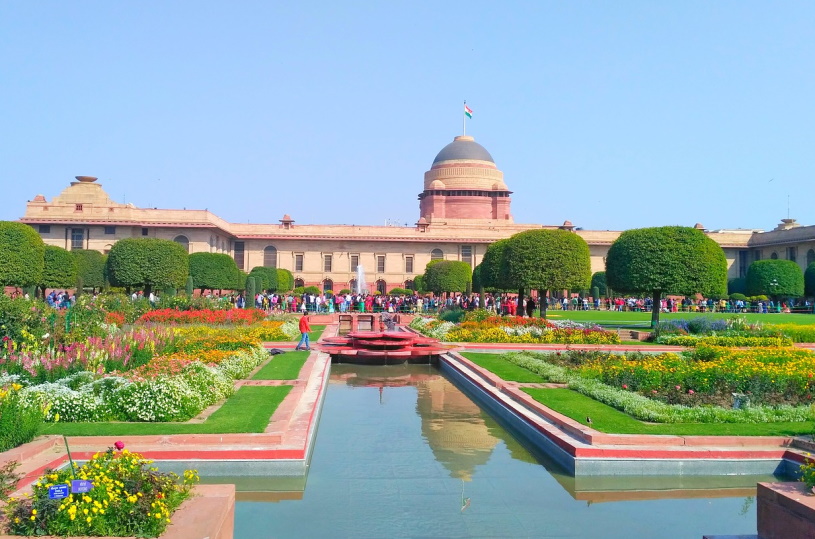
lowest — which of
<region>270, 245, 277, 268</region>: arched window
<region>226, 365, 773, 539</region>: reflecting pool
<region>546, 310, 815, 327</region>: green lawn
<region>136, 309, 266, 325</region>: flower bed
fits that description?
<region>226, 365, 773, 539</region>: reflecting pool

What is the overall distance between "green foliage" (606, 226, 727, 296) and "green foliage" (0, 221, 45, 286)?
864 inches

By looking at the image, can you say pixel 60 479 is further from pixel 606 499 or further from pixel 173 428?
pixel 606 499

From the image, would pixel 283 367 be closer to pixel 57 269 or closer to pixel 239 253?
pixel 57 269

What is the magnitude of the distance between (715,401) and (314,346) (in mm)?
10371

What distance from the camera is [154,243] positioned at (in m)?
28.4

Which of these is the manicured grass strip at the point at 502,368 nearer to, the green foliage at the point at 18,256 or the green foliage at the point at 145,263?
the green foliage at the point at 145,263

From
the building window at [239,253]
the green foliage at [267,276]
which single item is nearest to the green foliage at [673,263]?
the green foliage at [267,276]

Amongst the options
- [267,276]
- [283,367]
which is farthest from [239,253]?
[283,367]

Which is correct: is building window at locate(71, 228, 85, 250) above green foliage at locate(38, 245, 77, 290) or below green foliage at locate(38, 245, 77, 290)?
above

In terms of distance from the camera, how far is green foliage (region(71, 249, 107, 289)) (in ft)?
120

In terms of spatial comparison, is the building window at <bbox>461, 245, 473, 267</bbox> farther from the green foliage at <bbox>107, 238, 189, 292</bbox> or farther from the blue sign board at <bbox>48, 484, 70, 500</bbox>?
the blue sign board at <bbox>48, 484, 70, 500</bbox>

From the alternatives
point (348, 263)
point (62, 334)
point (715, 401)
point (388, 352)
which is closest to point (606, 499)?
point (715, 401)

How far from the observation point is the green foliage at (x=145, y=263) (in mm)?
27938

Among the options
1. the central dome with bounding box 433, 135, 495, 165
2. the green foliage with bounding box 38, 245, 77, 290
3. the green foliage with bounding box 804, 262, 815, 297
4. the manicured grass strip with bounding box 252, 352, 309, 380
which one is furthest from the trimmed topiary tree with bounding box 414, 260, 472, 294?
the manicured grass strip with bounding box 252, 352, 309, 380
